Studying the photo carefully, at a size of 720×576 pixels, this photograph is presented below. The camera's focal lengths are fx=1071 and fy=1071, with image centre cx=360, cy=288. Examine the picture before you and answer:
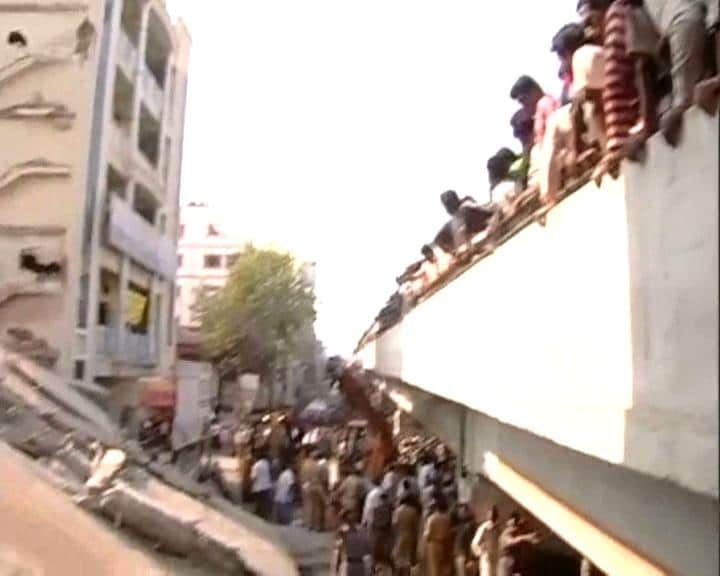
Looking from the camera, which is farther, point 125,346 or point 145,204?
point 145,204

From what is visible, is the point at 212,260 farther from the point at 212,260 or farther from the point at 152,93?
the point at 152,93

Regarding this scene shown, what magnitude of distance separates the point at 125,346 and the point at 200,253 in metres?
40.6

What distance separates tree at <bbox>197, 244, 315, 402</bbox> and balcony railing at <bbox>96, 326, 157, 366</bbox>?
12242mm

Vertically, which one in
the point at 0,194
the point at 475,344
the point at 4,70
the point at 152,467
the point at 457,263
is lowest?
the point at 152,467

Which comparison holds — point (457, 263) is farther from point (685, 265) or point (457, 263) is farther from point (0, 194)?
point (0, 194)

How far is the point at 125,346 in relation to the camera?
26.2 m

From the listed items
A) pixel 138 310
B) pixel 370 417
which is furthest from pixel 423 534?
pixel 138 310

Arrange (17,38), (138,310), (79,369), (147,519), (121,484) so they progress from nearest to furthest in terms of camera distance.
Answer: (147,519), (121,484), (79,369), (17,38), (138,310)

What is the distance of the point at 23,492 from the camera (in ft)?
31.0

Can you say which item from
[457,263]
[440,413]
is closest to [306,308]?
[440,413]

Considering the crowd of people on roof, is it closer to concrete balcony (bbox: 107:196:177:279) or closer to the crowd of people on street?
the crowd of people on street

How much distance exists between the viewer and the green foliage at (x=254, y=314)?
42406 mm

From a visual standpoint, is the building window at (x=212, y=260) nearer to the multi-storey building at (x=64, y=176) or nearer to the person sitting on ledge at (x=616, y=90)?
the multi-storey building at (x=64, y=176)

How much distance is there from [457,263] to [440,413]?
5.97m
